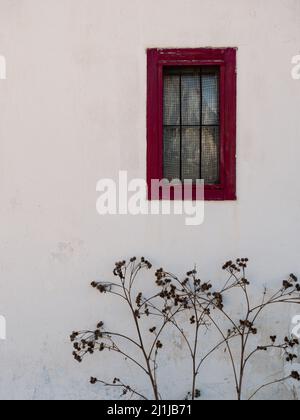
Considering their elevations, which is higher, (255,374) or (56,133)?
(56,133)

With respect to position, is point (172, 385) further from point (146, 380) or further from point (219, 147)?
point (219, 147)

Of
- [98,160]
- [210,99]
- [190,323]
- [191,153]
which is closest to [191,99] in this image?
[210,99]

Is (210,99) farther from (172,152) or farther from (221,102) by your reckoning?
(172,152)

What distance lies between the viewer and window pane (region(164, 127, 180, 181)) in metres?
4.61

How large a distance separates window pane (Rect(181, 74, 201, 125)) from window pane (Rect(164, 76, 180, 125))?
0.05m

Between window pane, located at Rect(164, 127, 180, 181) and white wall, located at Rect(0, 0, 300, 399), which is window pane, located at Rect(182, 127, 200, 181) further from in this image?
white wall, located at Rect(0, 0, 300, 399)

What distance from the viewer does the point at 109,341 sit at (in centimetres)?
456

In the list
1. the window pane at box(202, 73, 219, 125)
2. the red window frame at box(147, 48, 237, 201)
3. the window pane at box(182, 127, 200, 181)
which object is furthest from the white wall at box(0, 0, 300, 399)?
the window pane at box(182, 127, 200, 181)

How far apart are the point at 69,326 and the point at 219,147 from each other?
1.83 metres

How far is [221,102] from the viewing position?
454 cm

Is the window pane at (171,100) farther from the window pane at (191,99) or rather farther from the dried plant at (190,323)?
the dried plant at (190,323)

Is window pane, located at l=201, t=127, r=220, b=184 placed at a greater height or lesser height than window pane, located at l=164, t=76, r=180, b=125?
lesser

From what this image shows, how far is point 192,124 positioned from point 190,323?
1563mm

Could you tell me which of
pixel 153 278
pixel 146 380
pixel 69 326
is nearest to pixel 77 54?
pixel 153 278
